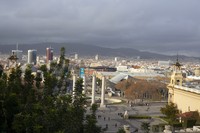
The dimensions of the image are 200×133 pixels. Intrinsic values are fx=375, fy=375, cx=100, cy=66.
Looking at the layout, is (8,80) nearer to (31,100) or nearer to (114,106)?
(31,100)

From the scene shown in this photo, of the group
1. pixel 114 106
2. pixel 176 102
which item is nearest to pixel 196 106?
pixel 176 102

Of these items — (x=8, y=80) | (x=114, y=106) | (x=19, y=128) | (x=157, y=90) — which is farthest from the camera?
(x=157, y=90)

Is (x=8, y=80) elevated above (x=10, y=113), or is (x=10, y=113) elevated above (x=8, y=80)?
(x=8, y=80)

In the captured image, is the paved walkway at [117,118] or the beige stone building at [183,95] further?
the beige stone building at [183,95]

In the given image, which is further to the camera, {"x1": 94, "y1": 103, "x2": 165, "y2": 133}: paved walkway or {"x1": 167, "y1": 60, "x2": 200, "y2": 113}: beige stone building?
{"x1": 167, "y1": 60, "x2": 200, "y2": 113}: beige stone building

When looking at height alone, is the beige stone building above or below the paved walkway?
above

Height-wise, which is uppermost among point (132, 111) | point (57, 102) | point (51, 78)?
point (51, 78)

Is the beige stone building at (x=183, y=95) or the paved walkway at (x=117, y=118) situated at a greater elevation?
the beige stone building at (x=183, y=95)

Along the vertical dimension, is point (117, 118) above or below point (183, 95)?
below
